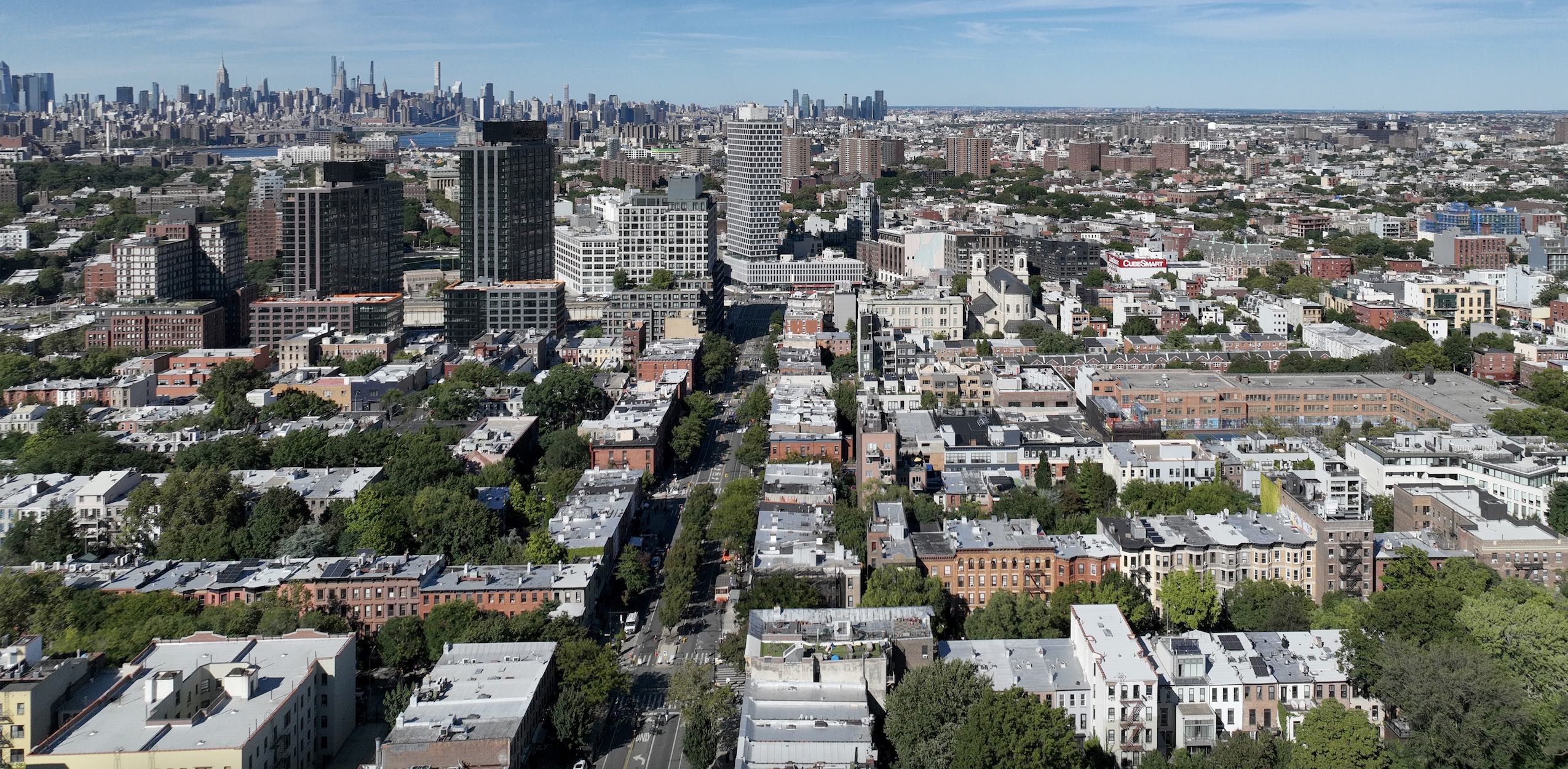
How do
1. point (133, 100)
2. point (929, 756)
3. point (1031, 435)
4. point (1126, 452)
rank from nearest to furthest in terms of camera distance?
point (929, 756)
point (1126, 452)
point (1031, 435)
point (133, 100)

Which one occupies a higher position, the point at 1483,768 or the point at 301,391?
the point at 301,391

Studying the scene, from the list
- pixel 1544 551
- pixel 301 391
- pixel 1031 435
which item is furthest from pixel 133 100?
pixel 1544 551

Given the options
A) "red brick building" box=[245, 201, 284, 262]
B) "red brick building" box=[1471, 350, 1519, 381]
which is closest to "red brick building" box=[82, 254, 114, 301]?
"red brick building" box=[245, 201, 284, 262]

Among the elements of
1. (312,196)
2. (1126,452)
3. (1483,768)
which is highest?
(312,196)

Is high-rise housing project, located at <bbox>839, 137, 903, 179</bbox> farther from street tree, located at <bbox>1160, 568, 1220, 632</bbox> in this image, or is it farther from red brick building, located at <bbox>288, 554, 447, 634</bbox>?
red brick building, located at <bbox>288, 554, 447, 634</bbox>

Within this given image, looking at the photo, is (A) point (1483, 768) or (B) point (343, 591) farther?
(B) point (343, 591)

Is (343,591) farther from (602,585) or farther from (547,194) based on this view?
(547,194)
